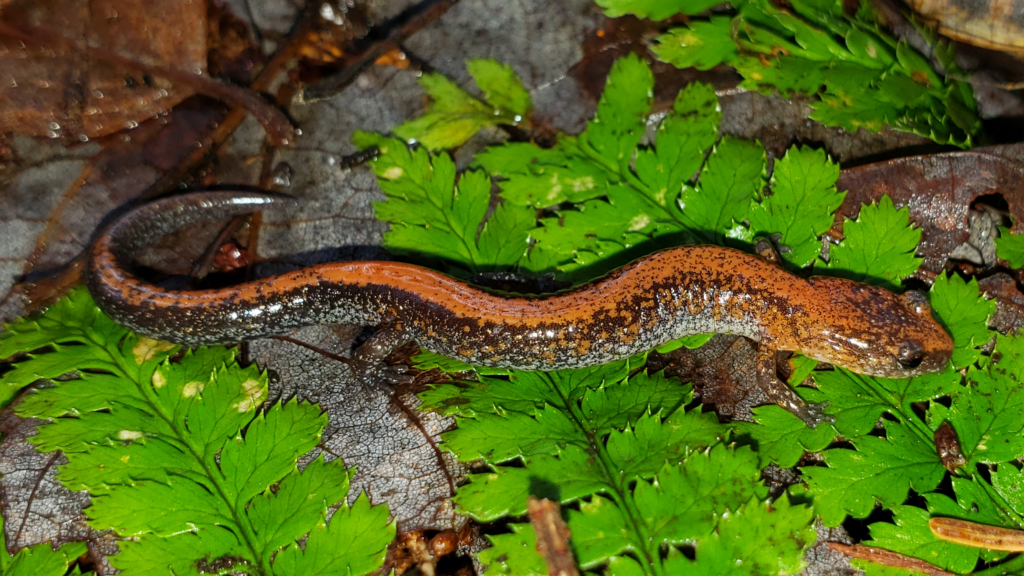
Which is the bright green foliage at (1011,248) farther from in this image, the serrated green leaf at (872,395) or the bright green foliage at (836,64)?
the serrated green leaf at (872,395)

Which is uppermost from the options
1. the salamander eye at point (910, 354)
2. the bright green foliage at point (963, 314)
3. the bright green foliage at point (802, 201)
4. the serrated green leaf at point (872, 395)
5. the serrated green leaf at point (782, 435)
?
the bright green foliage at point (802, 201)

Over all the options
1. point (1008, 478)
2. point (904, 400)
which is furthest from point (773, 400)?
point (1008, 478)

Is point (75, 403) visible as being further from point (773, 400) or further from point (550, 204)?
point (773, 400)

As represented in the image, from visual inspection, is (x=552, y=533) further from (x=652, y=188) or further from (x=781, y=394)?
(x=652, y=188)

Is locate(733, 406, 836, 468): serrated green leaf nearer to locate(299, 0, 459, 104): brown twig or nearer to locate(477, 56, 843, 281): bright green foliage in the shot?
locate(477, 56, 843, 281): bright green foliage

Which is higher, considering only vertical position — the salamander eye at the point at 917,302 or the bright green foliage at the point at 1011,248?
the bright green foliage at the point at 1011,248

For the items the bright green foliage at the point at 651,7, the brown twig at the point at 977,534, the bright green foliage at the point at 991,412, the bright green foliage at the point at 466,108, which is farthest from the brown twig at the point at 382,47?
the brown twig at the point at 977,534
